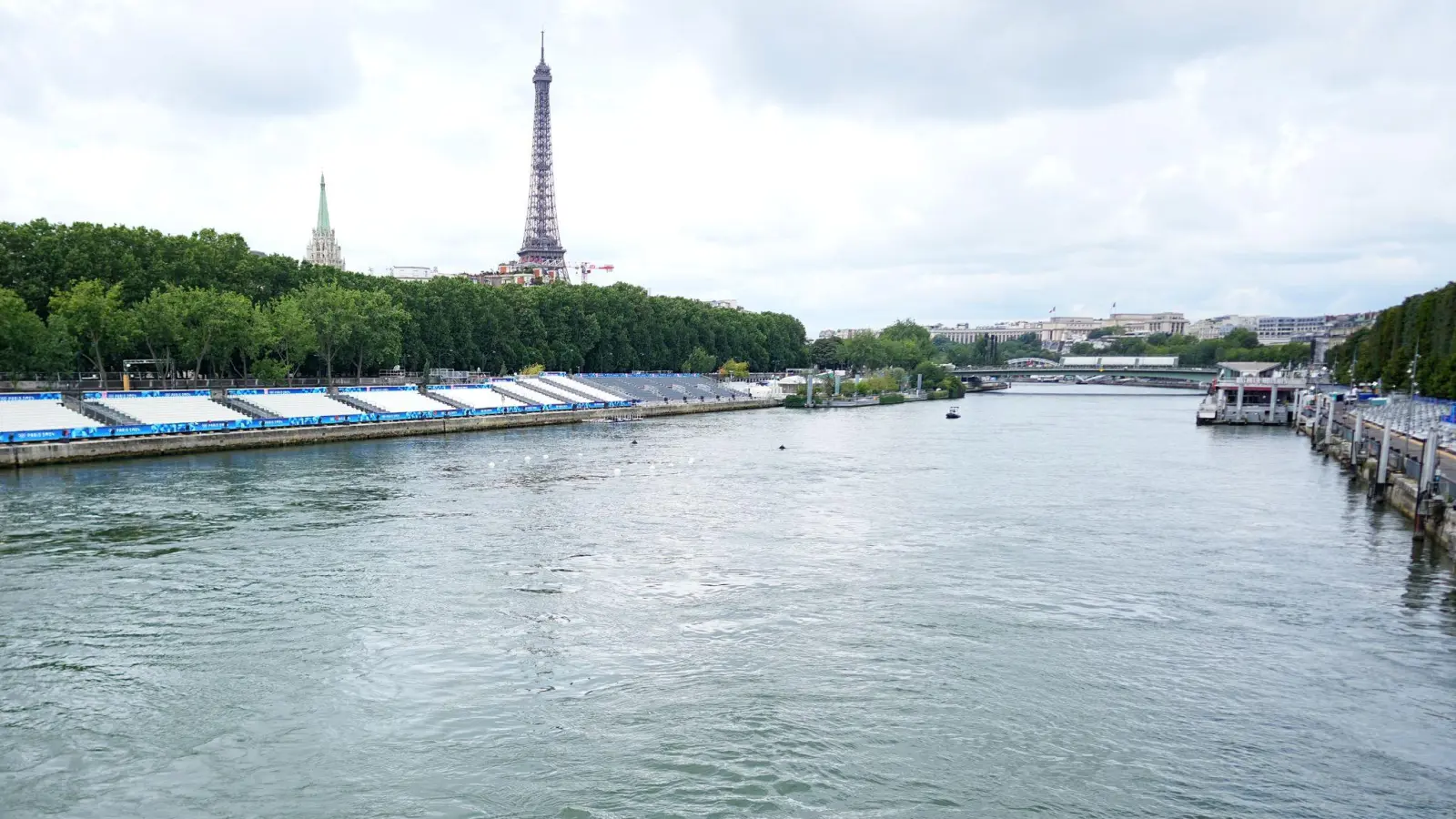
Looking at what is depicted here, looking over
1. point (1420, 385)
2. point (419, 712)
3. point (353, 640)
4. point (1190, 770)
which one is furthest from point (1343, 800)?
point (1420, 385)

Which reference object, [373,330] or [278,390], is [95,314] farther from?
[373,330]

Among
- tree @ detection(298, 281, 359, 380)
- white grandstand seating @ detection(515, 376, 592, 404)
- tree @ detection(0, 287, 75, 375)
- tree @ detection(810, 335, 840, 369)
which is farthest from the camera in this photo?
tree @ detection(810, 335, 840, 369)

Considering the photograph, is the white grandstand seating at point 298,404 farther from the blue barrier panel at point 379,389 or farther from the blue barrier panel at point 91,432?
the blue barrier panel at point 91,432

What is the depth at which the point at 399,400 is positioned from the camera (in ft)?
193

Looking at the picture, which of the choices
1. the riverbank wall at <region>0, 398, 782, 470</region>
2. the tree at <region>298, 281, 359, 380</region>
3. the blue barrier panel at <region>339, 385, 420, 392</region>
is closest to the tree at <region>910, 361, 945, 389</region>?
the riverbank wall at <region>0, 398, 782, 470</region>

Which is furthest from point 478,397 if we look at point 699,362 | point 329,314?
point 699,362

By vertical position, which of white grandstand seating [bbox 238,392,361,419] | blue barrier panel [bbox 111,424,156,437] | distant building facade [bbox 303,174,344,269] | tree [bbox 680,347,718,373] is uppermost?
distant building facade [bbox 303,174,344,269]

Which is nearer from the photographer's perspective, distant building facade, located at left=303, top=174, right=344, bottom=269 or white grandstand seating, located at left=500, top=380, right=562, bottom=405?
white grandstand seating, located at left=500, top=380, right=562, bottom=405

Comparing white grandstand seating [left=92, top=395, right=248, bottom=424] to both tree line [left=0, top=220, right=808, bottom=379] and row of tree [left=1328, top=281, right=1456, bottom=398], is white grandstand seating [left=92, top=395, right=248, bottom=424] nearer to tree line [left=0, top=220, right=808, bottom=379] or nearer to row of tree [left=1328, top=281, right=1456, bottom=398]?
tree line [left=0, top=220, right=808, bottom=379]

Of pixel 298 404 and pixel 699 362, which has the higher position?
pixel 699 362

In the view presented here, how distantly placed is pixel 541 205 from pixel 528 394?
99.4 meters

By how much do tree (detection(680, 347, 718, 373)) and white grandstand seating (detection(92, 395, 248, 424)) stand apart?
60471 mm

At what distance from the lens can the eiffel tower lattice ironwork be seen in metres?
154

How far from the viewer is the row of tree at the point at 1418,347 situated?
60831mm
